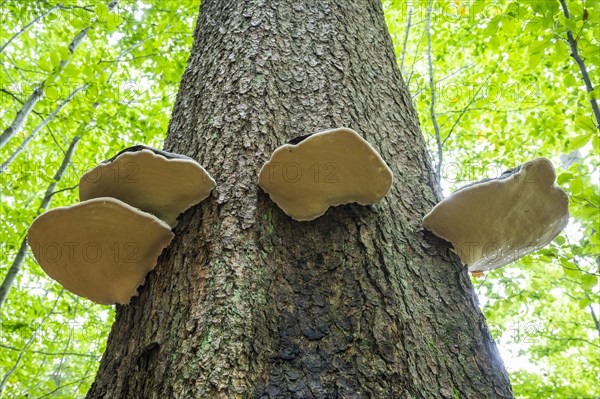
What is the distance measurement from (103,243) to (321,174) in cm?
94

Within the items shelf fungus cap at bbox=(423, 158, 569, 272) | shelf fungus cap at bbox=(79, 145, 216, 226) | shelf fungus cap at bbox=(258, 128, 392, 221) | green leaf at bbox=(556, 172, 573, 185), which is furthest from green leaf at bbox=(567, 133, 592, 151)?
shelf fungus cap at bbox=(79, 145, 216, 226)

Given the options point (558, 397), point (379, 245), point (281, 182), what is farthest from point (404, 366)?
point (558, 397)

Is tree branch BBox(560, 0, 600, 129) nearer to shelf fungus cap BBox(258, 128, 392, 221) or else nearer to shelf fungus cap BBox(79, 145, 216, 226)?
shelf fungus cap BBox(258, 128, 392, 221)

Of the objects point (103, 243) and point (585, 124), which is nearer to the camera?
point (103, 243)

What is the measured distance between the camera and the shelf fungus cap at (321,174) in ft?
5.45

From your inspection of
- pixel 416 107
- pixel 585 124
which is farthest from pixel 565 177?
pixel 416 107

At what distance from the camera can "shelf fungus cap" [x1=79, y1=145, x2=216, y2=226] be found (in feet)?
5.65

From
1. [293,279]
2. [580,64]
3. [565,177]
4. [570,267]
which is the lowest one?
[293,279]

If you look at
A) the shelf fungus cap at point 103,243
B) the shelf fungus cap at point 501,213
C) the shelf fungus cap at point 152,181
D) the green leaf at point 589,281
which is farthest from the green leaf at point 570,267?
the shelf fungus cap at point 103,243

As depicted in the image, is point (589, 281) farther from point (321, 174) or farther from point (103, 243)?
point (103, 243)

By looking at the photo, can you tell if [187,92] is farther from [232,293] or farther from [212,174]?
[232,293]

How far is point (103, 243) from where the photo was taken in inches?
70.1

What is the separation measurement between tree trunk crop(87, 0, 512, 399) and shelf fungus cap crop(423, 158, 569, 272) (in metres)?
0.10

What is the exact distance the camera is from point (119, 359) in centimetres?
165
